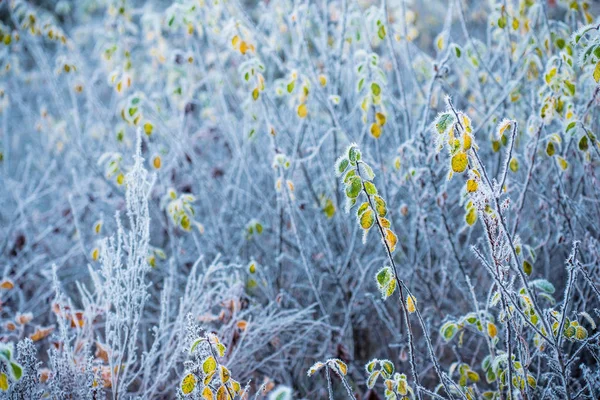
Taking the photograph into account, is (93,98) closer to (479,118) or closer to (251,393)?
(251,393)

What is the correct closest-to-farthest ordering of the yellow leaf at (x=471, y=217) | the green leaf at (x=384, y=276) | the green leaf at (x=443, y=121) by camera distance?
1. the green leaf at (x=443, y=121)
2. the green leaf at (x=384, y=276)
3. the yellow leaf at (x=471, y=217)

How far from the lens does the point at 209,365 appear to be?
154 cm

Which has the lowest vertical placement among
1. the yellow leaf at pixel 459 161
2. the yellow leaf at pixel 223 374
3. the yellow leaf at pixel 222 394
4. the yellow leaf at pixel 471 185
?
the yellow leaf at pixel 222 394

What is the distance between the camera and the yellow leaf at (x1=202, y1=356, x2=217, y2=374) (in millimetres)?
1535

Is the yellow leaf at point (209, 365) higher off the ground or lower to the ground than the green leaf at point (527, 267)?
higher

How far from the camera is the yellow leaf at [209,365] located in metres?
1.54

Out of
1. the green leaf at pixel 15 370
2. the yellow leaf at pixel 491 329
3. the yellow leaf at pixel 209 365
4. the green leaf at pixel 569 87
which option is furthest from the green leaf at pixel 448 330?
the green leaf at pixel 15 370

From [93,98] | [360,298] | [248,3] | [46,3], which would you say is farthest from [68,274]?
[46,3]

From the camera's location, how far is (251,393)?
267 cm

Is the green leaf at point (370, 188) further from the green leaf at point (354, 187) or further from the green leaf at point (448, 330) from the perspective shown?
the green leaf at point (448, 330)

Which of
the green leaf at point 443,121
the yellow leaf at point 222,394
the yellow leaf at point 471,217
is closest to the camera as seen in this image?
the green leaf at point 443,121

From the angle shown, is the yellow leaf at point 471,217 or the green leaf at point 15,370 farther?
the yellow leaf at point 471,217

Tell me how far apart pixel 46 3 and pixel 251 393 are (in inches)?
302

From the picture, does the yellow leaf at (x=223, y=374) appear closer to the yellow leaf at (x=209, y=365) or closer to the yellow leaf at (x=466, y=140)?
the yellow leaf at (x=209, y=365)
